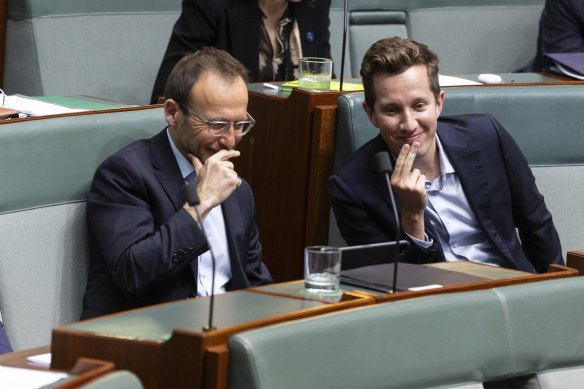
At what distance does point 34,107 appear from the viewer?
2371 mm

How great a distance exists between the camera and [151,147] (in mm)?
2133

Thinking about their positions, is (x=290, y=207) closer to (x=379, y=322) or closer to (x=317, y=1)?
(x=317, y=1)

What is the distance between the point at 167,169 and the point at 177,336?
887 millimetres

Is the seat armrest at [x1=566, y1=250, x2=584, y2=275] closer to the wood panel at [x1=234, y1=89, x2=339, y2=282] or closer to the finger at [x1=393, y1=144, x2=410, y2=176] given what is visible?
the finger at [x1=393, y1=144, x2=410, y2=176]

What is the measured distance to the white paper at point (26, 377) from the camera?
125cm

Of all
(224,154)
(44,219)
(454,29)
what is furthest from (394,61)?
(454,29)

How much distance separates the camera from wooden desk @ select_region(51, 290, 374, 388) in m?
1.23

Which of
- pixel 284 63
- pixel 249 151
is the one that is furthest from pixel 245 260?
pixel 284 63

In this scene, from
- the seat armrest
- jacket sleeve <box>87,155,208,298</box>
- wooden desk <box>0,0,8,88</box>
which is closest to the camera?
the seat armrest

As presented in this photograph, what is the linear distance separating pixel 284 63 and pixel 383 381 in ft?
6.65

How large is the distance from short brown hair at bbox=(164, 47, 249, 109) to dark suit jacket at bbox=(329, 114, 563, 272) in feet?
1.03

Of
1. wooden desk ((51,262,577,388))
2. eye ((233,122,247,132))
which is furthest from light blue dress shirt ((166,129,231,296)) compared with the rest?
wooden desk ((51,262,577,388))

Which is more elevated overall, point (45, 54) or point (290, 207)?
point (45, 54)

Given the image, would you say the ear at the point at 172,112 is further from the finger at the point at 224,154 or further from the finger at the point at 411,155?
the finger at the point at 411,155
